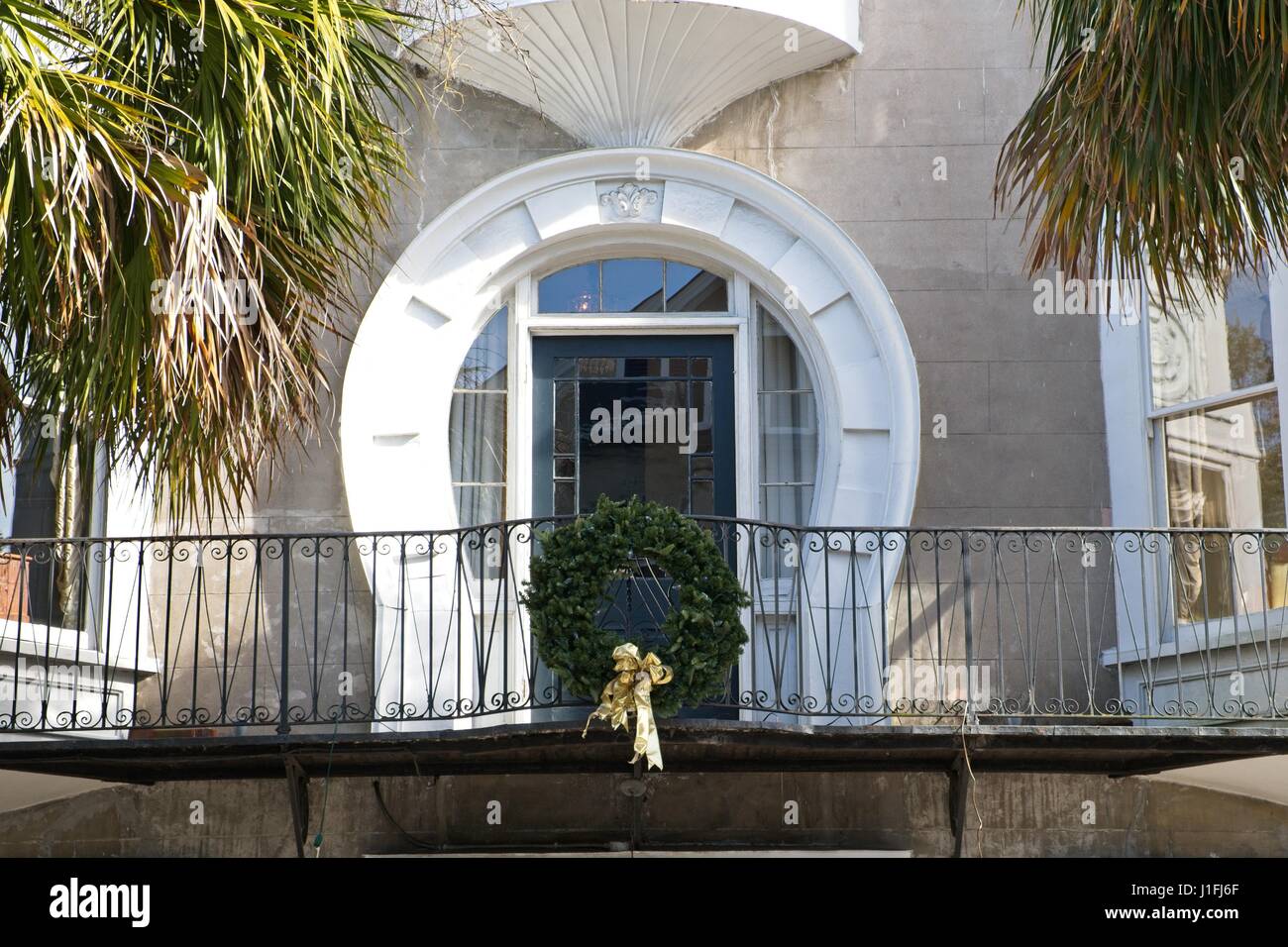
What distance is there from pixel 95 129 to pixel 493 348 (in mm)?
4076

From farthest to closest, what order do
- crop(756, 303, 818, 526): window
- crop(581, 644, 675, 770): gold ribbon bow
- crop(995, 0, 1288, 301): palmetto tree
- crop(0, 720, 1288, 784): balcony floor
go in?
1. crop(756, 303, 818, 526): window
2. crop(0, 720, 1288, 784): balcony floor
3. crop(581, 644, 675, 770): gold ribbon bow
4. crop(995, 0, 1288, 301): palmetto tree

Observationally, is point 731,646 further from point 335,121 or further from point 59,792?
point 59,792

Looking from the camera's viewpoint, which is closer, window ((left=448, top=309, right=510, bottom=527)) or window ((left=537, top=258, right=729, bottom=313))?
window ((left=448, top=309, right=510, bottom=527))

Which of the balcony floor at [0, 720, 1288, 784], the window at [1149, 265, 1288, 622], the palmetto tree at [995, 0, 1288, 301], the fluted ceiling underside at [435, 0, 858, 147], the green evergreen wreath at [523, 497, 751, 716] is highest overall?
the fluted ceiling underside at [435, 0, 858, 147]

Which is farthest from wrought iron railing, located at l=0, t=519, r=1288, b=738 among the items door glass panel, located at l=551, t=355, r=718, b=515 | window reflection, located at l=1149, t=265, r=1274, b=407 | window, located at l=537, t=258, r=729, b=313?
Result: window, located at l=537, t=258, r=729, b=313

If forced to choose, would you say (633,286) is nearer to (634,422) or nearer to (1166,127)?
(634,422)

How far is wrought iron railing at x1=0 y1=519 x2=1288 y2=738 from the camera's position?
902cm

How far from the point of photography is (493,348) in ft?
33.7

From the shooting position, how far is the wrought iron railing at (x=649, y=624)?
9023mm

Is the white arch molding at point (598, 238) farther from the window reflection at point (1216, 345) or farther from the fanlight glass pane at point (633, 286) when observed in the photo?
the window reflection at point (1216, 345)

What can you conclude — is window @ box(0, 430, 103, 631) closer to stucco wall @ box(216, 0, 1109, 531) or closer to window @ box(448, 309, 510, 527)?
stucco wall @ box(216, 0, 1109, 531)

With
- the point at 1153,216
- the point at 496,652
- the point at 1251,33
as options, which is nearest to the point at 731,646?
the point at 496,652

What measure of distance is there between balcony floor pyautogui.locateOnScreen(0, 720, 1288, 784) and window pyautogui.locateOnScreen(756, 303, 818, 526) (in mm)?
1815

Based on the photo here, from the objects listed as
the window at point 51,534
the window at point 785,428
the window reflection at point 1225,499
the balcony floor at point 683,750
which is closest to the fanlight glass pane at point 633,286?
the window at point 785,428
